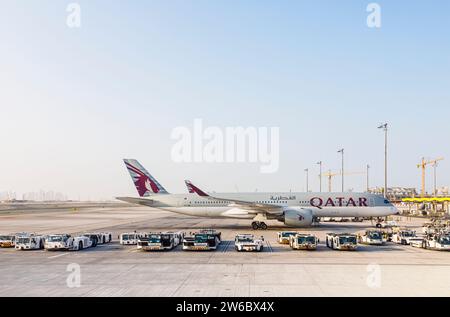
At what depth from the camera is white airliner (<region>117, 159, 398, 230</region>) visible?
5828 centimetres

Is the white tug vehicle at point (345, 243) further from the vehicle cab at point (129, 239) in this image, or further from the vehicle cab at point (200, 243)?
the vehicle cab at point (129, 239)

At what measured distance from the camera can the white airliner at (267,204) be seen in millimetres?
58281

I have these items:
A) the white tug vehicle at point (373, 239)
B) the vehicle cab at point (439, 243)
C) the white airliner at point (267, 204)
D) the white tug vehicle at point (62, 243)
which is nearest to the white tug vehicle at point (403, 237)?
the white tug vehicle at point (373, 239)

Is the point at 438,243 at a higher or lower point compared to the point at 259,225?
higher

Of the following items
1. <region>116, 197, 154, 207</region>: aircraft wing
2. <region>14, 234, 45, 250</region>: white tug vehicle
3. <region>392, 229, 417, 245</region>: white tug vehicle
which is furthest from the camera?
<region>116, 197, 154, 207</region>: aircraft wing

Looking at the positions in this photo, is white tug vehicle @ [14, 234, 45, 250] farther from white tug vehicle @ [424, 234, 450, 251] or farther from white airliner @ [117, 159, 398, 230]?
white tug vehicle @ [424, 234, 450, 251]

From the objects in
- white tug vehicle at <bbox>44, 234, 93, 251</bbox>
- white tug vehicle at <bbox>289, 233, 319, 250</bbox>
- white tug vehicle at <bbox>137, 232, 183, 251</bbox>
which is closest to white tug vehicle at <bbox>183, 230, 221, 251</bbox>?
white tug vehicle at <bbox>137, 232, 183, 251</bbox>

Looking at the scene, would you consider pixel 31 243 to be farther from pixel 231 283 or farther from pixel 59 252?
pixel 231 283

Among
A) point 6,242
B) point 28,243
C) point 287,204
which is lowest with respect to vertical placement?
point 6,242

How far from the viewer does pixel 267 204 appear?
5828 centimetres

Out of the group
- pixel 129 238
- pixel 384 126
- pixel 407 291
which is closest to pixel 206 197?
pixel 129 238

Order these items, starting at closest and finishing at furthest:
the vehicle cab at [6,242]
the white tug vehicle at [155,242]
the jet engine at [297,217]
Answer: the white tug vehicle at [155,242] < the vehicle cab at [6,242] < the jet engine at [297,217]

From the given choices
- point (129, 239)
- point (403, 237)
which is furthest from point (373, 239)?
point (129, 239)

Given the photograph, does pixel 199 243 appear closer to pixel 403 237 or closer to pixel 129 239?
pixel 129 239
